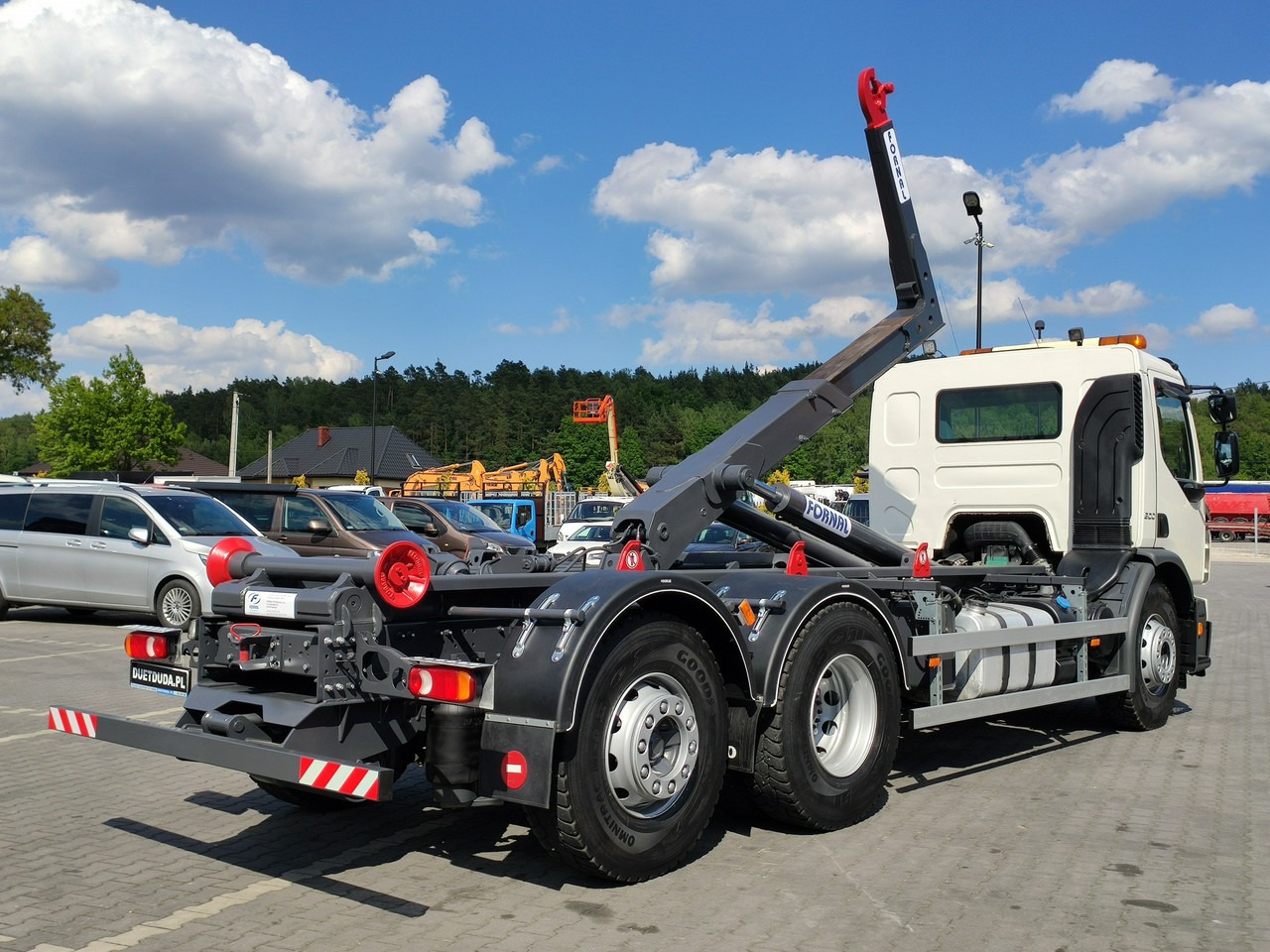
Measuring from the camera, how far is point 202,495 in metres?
15.0

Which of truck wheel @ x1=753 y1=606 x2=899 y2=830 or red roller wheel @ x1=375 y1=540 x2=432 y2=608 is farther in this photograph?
truck wheel @ x1=753 y1=606 x2=899 y2=830

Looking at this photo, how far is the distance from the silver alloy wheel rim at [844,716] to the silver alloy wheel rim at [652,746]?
1013 mm

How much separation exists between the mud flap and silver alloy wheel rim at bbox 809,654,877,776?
6.01 ft

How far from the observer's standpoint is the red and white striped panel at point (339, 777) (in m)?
4.13

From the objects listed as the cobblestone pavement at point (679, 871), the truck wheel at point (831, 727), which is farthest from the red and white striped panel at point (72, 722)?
the truck wheel at point (831, 727)

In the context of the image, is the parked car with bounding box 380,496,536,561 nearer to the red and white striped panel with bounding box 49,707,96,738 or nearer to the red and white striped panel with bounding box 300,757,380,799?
the red and white striped panel with bounding box 49,707,96,738

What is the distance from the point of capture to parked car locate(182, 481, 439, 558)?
16.1 m

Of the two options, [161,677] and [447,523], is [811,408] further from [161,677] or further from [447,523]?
[447,523]

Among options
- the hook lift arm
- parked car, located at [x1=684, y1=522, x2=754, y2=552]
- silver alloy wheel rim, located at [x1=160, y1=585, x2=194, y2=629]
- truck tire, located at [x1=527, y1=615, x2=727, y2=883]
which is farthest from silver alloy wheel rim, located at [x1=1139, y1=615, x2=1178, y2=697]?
silver alloy wheel rim, located at [x1=160, y1=585, x2=194, y2=629]

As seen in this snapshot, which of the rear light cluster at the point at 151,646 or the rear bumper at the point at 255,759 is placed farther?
the rear light cluster at the point at 151,646

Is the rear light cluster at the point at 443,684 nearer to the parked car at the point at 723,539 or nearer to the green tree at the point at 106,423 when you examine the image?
the parked car at the point at 723,539

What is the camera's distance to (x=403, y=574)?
457cm

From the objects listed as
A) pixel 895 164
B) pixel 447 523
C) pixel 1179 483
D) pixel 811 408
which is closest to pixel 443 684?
pixel 811 408

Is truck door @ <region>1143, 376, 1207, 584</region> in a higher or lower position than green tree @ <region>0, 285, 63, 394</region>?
lower
